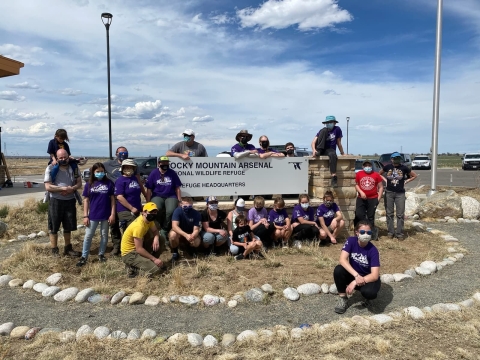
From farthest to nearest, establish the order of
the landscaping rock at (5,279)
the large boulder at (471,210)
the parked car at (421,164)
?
1. the parked car at (421,164)
2. the large boulder at (471,210)
3. the landscaping rock at (5,279)

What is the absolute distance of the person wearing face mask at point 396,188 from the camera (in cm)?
788

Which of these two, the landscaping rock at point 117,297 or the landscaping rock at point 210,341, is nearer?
the landscaping rock at point 210,341

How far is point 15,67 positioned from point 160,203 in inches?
438

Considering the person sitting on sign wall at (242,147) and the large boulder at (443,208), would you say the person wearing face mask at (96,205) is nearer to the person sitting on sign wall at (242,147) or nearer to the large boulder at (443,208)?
the person sitting on sign wall at (242,147)

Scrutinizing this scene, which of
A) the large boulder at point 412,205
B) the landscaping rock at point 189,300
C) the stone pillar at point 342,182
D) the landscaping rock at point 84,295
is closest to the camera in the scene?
the landscaping rock at point 189,300

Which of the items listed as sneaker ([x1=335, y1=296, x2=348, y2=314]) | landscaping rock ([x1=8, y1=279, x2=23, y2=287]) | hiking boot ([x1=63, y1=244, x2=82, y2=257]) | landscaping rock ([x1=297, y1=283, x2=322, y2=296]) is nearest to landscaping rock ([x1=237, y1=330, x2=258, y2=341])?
sneaker ([x1=335, y1=296, x2=348, y2=314])

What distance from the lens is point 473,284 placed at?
17.5ft

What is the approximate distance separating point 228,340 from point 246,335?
188 mm

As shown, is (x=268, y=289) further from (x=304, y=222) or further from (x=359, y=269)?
(x=304, y=222)

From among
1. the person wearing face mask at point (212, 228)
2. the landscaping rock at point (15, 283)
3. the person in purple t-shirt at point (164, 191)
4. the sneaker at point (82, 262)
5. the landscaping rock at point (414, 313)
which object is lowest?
the landscaping rock at point (15, 283)

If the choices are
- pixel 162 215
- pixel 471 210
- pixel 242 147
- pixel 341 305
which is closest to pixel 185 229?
pixel 162 215

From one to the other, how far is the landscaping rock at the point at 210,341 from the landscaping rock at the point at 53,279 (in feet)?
8.73

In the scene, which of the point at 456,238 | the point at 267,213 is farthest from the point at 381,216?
the point at 267,213

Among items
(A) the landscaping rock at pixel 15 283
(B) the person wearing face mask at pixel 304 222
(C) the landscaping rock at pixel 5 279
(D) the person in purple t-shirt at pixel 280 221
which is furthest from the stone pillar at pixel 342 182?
(C) the landscaping rock at pixel 5 279
